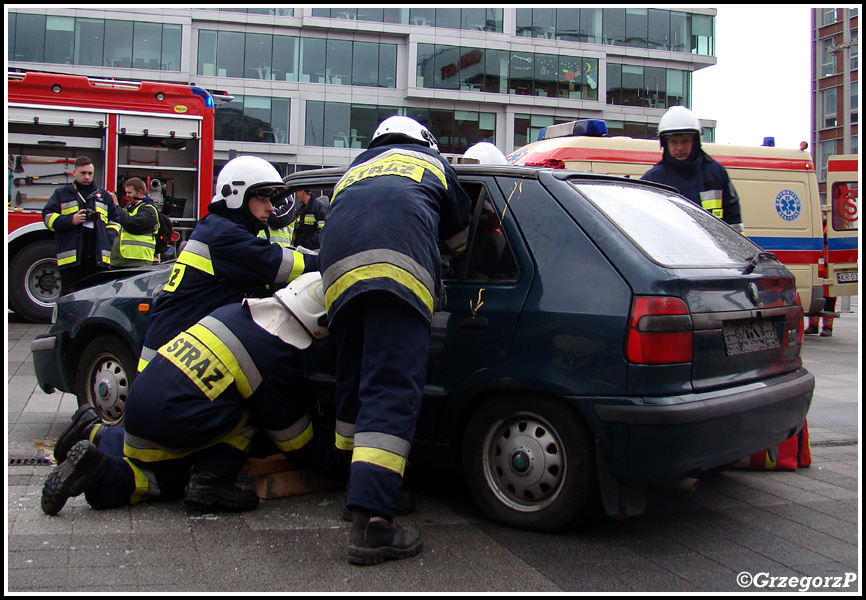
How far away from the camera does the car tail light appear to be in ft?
10.2

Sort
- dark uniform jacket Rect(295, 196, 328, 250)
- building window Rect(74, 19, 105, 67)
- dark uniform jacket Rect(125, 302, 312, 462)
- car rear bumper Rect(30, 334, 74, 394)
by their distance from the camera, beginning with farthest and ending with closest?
1. building window Rect(74, 19, 105, 67)
2. car rear bumper Rect(30, 334, 74, 394)
3. dark uniform jacket Rect(295, 196, 328, 250)
4. dark uniform jacket Rect(125, 302, 312, 462)

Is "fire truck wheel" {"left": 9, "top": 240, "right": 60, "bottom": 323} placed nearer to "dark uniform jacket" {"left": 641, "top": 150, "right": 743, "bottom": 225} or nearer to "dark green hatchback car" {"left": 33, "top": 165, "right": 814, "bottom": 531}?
"dark green hatchback car" {"left": 33, "top": 165, "right": 814, "bottom": 531}

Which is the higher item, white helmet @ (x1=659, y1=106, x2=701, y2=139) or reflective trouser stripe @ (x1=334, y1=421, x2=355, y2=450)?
white helmet @ (x1=659, y1=106, x2=701, y2=139)

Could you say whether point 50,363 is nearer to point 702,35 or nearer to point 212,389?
point 212,389

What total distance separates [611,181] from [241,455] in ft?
7.36

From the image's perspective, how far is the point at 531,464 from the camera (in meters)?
3.34

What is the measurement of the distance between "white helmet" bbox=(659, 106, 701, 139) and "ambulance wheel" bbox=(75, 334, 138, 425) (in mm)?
3816

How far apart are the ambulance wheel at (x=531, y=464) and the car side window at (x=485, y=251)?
0.57m

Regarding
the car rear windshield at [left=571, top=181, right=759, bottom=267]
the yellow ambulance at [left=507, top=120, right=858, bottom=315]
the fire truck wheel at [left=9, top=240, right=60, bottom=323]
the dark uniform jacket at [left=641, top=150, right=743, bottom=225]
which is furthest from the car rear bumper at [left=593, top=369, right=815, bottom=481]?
the fire truck wheel at [left=9, top=240, right=60, bottom=323]

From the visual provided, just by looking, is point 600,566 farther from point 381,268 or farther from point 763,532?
point 381,268

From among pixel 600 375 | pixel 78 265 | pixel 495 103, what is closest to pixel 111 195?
pixel 78 265

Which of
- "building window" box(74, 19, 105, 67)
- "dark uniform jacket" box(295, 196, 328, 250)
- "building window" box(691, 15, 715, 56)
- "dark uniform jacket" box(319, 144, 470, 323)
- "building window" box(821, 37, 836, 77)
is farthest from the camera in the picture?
"building window" box(821, 37, 836, 77)

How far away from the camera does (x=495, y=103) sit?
4397 cm

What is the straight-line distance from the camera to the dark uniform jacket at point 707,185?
17.7 ft
